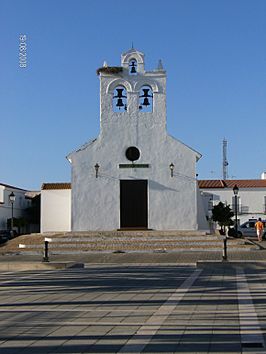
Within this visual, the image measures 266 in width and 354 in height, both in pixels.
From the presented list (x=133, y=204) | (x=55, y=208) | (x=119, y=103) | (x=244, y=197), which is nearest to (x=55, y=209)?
(x=55, y=208)

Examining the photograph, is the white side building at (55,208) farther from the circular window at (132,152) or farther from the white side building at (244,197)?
the white side building at (244,197)

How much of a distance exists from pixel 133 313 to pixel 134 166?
23.6 metres

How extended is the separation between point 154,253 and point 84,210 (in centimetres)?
703

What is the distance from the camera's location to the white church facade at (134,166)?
113 ft

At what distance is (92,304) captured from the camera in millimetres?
12070

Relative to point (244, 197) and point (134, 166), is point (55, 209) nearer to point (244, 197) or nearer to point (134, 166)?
point (134, 166)

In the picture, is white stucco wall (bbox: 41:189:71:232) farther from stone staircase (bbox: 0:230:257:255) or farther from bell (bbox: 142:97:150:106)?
bell (bbox: 142:97:150:106)

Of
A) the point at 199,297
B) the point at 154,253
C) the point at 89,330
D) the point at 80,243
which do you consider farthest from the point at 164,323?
the point at 80,243

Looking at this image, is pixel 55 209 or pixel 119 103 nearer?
pixel 119 103

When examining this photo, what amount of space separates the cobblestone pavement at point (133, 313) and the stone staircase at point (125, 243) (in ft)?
36.2

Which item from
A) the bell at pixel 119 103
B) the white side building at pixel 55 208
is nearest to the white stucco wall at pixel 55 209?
the white side building at pixel 55 208

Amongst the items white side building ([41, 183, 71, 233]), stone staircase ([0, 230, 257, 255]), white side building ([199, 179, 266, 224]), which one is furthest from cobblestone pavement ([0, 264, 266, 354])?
white side building ([199, 179, 266, 224])

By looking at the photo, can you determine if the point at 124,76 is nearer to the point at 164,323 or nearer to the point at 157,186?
the point at 157,186

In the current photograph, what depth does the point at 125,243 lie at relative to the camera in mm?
31297
